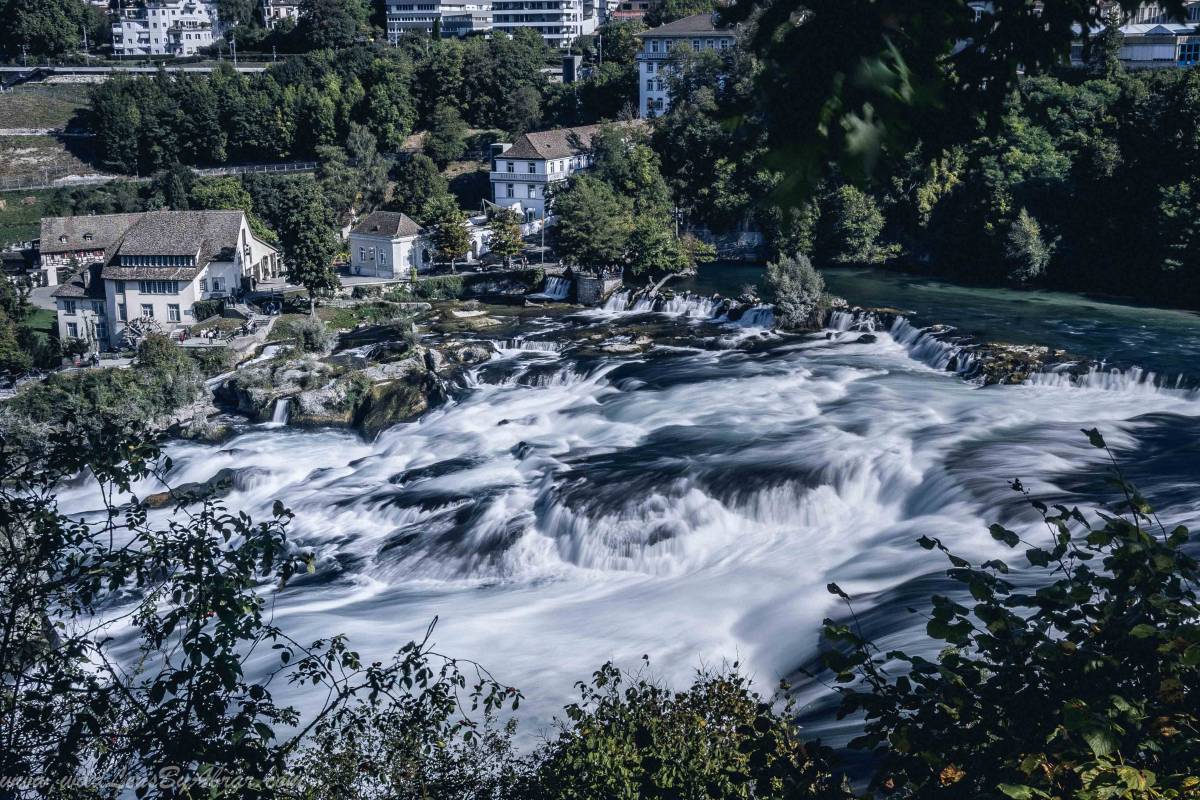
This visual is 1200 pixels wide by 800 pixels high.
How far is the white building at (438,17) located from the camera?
10762 cm

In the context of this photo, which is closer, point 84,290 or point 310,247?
point 310,247

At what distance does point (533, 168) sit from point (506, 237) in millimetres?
11923

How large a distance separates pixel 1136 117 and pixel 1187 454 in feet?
94.1

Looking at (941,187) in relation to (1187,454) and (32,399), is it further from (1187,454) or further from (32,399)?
(32,399)

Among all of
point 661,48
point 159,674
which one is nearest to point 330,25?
point 661,48

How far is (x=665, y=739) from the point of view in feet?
28.2

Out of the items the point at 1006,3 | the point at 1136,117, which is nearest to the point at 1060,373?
the point at 1136,117

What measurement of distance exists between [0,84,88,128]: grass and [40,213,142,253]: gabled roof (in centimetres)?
3130

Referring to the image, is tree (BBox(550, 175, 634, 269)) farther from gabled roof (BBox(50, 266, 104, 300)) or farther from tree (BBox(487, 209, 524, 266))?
gabled roof (BBox(50, 266, 104, 300))

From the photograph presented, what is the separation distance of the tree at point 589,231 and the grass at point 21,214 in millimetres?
41616

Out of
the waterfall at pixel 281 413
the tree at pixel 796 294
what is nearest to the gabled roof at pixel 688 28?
the tree at pixel 796 294

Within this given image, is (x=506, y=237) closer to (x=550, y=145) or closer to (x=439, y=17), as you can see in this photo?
(x=550, y=145)

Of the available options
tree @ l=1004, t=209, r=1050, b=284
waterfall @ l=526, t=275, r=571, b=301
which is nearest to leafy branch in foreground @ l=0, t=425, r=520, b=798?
waterfall @ l=526, t=275, r=571, b=301

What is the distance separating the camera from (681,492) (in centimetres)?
2367
